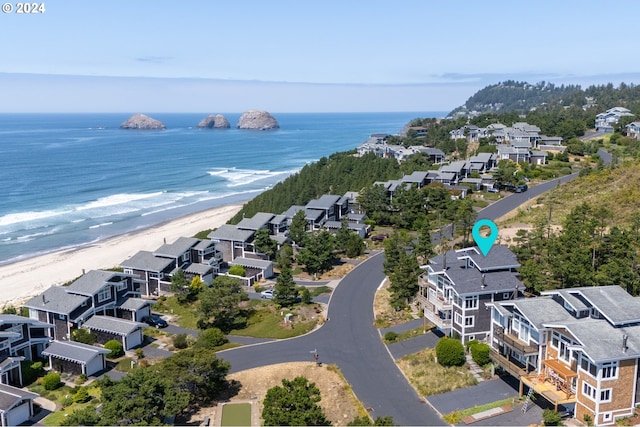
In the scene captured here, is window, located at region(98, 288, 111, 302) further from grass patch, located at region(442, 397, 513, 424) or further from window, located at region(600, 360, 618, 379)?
window, located at region(600, 360, 618, 379)

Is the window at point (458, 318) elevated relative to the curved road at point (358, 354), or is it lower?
elevated

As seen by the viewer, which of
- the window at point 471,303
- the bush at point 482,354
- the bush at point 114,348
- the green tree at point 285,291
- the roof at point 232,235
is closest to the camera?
the bush at point 482,354

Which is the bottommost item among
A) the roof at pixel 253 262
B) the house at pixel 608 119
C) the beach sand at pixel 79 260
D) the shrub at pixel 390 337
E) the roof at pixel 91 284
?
the beach sand at pixel 79 260

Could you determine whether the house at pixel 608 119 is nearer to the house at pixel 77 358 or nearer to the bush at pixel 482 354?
the bush at pixel 482 354

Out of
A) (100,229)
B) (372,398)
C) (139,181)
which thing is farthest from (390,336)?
(139,181)

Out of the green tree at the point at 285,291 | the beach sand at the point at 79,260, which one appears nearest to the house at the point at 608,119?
the beach sand at the point at 79,260

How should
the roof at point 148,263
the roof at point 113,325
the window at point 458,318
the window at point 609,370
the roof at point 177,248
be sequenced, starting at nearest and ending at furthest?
the window at point 609,370 < the window at point 458,318 < the roof at point 113,325 < the roof at point 148,263 < the roof at point 177,248

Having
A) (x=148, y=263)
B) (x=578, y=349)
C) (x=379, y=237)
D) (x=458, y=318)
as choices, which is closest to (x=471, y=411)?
(x=578, y=349)

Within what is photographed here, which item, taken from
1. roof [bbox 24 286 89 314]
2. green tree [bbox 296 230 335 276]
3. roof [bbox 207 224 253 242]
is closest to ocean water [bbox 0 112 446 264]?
roof [bbox 207 224 253 242]
